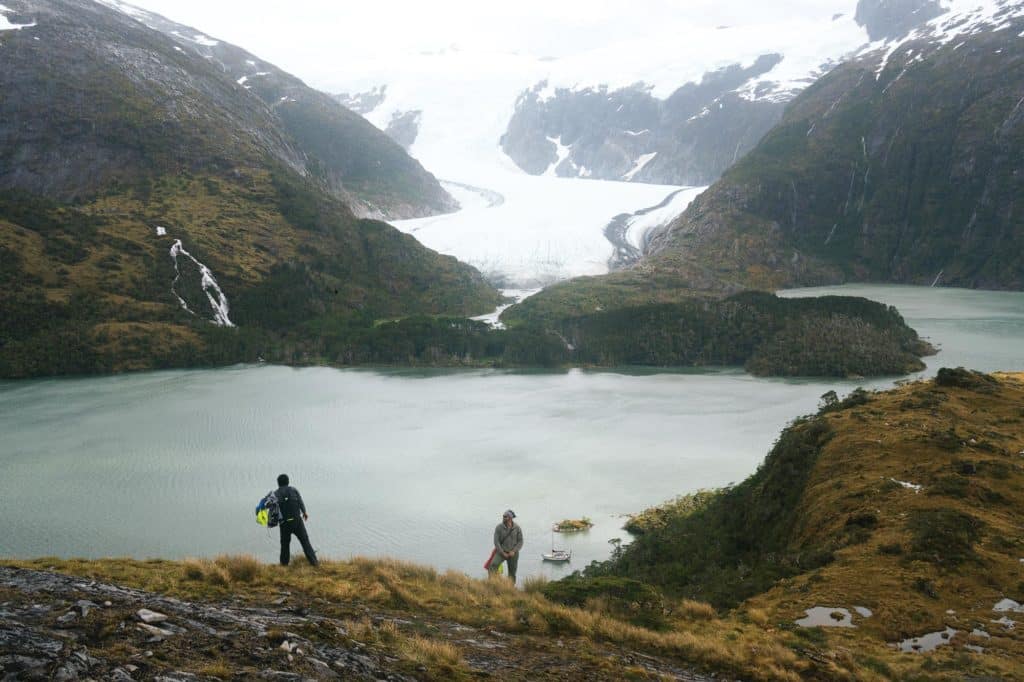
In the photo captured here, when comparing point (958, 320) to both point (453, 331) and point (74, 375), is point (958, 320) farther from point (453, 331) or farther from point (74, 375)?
point (74, 375)

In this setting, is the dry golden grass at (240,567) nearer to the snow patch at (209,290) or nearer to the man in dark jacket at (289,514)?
the man in dark jacket at (289,514)

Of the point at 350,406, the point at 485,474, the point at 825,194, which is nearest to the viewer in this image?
the point at 485,474

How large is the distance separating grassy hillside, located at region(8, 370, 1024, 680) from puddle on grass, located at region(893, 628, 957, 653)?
0.43ft

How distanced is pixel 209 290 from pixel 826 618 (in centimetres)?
9435

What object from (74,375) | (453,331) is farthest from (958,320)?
(74,375)

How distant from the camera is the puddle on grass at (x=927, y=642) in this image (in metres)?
13.3

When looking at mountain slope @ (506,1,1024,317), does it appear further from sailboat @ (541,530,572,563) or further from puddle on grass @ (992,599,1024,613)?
puddle on grass @ (992,599,1024,613)

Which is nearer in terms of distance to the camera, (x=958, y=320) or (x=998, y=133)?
(x=958, y=320)

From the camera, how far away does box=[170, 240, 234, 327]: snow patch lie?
94500 mm

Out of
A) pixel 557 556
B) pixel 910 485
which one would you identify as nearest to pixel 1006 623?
pixel 910 485

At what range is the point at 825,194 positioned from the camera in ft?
532

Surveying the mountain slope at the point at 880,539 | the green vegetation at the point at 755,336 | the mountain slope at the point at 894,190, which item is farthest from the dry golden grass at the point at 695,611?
the mountain slope at the point at 894,190

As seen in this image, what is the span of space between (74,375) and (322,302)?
118 ft

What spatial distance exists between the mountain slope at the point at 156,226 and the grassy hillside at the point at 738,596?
74458mm
